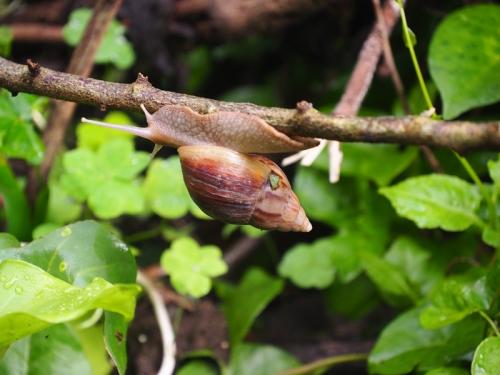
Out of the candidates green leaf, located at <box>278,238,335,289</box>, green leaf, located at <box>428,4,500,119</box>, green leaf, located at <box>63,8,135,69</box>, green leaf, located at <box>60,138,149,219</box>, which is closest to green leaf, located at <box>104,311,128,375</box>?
green leaf, located at <box>60,138,149,219</box>

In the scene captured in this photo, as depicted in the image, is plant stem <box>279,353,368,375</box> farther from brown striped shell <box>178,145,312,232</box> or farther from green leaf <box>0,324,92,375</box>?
brown striped shell <box>178,145,312,232</box>

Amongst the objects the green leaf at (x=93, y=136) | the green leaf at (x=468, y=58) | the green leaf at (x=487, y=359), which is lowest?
the green leaf at (x=93, y=136)

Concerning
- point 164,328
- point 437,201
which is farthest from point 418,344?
point 164,328

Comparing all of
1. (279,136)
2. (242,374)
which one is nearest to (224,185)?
(279,136)

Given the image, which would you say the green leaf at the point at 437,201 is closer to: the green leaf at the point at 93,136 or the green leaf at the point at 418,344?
the green leaf at the point at 418,344

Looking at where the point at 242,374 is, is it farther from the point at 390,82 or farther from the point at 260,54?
the point at 260,54

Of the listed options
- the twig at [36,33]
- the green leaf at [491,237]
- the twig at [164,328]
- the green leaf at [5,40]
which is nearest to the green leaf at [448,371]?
the green leaf at [491,237]
